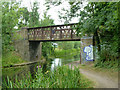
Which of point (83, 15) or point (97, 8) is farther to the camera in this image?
point (83, 15)

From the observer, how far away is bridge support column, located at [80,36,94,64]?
5027mm

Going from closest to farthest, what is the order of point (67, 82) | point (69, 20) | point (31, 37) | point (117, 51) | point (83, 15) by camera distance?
point (67, 82) → point (117, 51) → point (69, 20) → point (83, 15) → point (31, 37)

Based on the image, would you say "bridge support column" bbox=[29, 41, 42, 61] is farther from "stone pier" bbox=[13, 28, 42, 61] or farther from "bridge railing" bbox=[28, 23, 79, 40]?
"bridge railing" bbox=[28, 23, 79, 40]

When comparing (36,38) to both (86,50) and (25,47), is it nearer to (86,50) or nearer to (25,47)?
(25,47)

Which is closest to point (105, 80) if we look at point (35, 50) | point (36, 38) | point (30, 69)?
point (30, 69)

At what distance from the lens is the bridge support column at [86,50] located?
16.5 ft

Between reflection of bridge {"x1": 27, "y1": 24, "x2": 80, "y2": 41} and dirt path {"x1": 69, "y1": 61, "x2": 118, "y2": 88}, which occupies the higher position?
reflection of bridge {"x1": 27, "y1": 24, "x2": 80, "y2": 41}

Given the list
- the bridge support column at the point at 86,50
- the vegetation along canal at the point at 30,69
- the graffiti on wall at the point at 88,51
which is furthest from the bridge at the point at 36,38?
the vegetation along canal at the point at 30,69

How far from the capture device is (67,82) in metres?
1.54

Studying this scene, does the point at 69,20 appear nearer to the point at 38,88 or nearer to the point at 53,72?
the point at 53,72

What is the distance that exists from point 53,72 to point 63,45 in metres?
12.0

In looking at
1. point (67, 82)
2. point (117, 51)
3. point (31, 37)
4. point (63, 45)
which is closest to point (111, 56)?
point (117, 51)

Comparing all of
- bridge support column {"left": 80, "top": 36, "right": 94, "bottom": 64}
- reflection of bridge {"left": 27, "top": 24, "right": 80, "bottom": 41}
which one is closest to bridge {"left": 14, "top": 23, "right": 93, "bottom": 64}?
reflection of bridge {"left": 27, "top": 24, "right": 80, "bottom": 41}

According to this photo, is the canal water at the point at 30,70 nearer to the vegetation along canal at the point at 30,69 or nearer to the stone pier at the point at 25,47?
the vegetation along canal at the point at 30,69
